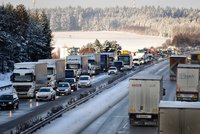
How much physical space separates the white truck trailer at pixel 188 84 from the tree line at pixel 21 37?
40712 mm

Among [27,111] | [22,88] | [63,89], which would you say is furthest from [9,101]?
[63,89]

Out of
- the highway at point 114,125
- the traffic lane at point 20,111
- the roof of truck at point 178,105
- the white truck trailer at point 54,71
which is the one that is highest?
the roof of truck at point 178,105

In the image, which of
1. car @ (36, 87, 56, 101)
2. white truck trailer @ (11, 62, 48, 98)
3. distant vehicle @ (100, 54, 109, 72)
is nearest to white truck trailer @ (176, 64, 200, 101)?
car @ (36, 87, 56, 101)

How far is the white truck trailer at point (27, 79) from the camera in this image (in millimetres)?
47250

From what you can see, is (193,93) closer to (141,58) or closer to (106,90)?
(106,90)

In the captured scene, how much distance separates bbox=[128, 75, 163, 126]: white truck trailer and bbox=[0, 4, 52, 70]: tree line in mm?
50491

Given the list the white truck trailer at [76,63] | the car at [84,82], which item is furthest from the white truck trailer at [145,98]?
the white truck trailer at [76,63]

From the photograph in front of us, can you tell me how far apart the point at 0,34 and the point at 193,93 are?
42.3 metres

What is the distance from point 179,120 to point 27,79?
103ft

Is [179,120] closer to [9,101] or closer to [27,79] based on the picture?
[9,101]

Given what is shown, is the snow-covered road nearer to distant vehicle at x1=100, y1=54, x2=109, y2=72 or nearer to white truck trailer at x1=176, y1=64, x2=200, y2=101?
white truck trailer at x1=176, y1=64, x2=200, y2=101

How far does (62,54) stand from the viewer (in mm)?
147625

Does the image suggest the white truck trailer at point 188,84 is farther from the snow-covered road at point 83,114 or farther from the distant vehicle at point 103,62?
the distant vehicle at point 103,62

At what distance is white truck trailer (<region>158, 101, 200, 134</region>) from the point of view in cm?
1777
